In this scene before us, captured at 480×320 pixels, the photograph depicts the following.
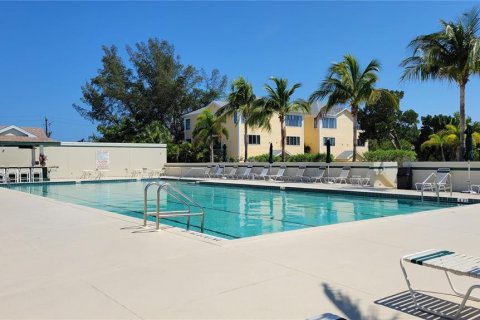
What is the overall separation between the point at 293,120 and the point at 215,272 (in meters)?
38.1

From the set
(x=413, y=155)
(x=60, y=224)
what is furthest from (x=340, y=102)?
(x=60, y=224)

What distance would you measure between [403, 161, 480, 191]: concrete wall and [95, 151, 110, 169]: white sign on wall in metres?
21.3

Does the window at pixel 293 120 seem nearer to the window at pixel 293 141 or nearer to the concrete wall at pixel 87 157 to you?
the window at pixel 293 141

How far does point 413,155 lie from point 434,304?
28206 millimetres

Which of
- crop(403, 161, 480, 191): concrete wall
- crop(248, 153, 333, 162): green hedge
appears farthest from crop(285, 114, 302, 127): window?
crop(403, 161, 480, 191): concrete wall

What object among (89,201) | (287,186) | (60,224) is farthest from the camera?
(287,186)

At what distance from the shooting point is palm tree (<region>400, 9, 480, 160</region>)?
15664mm

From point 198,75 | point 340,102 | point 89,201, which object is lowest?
point 89,201

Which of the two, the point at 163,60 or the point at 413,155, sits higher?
the point at 163,60

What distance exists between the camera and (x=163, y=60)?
51.3m

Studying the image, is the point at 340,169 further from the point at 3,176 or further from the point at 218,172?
the point at 3,176

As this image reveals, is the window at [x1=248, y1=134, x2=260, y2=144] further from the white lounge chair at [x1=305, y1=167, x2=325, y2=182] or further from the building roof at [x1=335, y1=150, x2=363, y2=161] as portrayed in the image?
the white lounge chair at [x1=305, y1=167, x2=325, y2=182]

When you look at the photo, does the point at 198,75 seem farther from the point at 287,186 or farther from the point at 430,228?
the point at 430,228

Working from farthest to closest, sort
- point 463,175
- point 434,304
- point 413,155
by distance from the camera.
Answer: point 413,155
point 463,175
point 434,304
